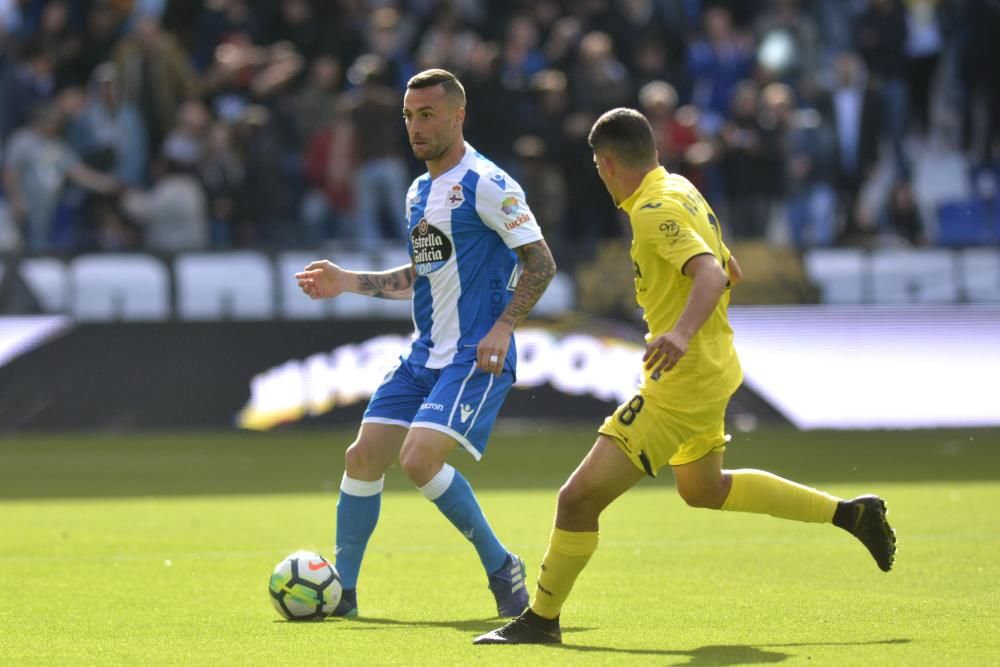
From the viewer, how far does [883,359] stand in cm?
1742

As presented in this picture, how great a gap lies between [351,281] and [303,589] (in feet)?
4.83

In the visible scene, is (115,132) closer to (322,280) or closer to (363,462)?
(322,280)

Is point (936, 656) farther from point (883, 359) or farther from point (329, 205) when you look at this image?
point (329, 205)

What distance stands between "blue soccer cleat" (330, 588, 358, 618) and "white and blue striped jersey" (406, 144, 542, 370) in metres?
1.11

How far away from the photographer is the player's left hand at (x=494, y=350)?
7562 millimetres

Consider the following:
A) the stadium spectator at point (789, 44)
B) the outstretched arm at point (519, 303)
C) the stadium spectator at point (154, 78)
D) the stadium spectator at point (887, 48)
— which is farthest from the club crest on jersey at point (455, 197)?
the stadium spectator at point (887, 48)

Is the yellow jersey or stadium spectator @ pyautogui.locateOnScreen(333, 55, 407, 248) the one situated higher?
the yellow jersey

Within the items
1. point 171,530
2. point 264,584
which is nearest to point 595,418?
point 171,530

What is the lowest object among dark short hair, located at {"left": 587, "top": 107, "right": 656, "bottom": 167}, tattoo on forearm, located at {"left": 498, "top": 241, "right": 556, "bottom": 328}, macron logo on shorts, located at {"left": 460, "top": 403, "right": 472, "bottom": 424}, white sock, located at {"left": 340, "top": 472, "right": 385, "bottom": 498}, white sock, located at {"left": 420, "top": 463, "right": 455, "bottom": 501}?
white sock, located at {"left": 340, "top": 472, "right": 385, "bottom": 498}

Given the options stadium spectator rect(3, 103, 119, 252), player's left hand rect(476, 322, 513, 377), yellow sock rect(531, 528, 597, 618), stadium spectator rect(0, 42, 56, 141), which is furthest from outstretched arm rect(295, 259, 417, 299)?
stadium spectator rect(0, 42, 56, 141)

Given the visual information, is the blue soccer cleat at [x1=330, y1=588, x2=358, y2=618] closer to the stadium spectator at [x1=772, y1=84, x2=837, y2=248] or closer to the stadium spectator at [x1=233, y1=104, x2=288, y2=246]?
the stadium spectator at [x1=233, y1=104, x2=288, y2=246]

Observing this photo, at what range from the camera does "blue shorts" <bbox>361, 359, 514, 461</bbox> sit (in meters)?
7.71

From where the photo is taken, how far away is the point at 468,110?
18547 mm

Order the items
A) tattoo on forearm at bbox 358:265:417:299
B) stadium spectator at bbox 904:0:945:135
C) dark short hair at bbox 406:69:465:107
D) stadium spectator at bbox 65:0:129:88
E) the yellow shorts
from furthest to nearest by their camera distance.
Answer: stadium spectator at bbox 904:0:945:135
stadium spectator at bbox 65:0:129:88
tattoo on forearm at bbox 358:265:417:299
dark short hair at bbox 406:69:465:107
the yellow shorts
